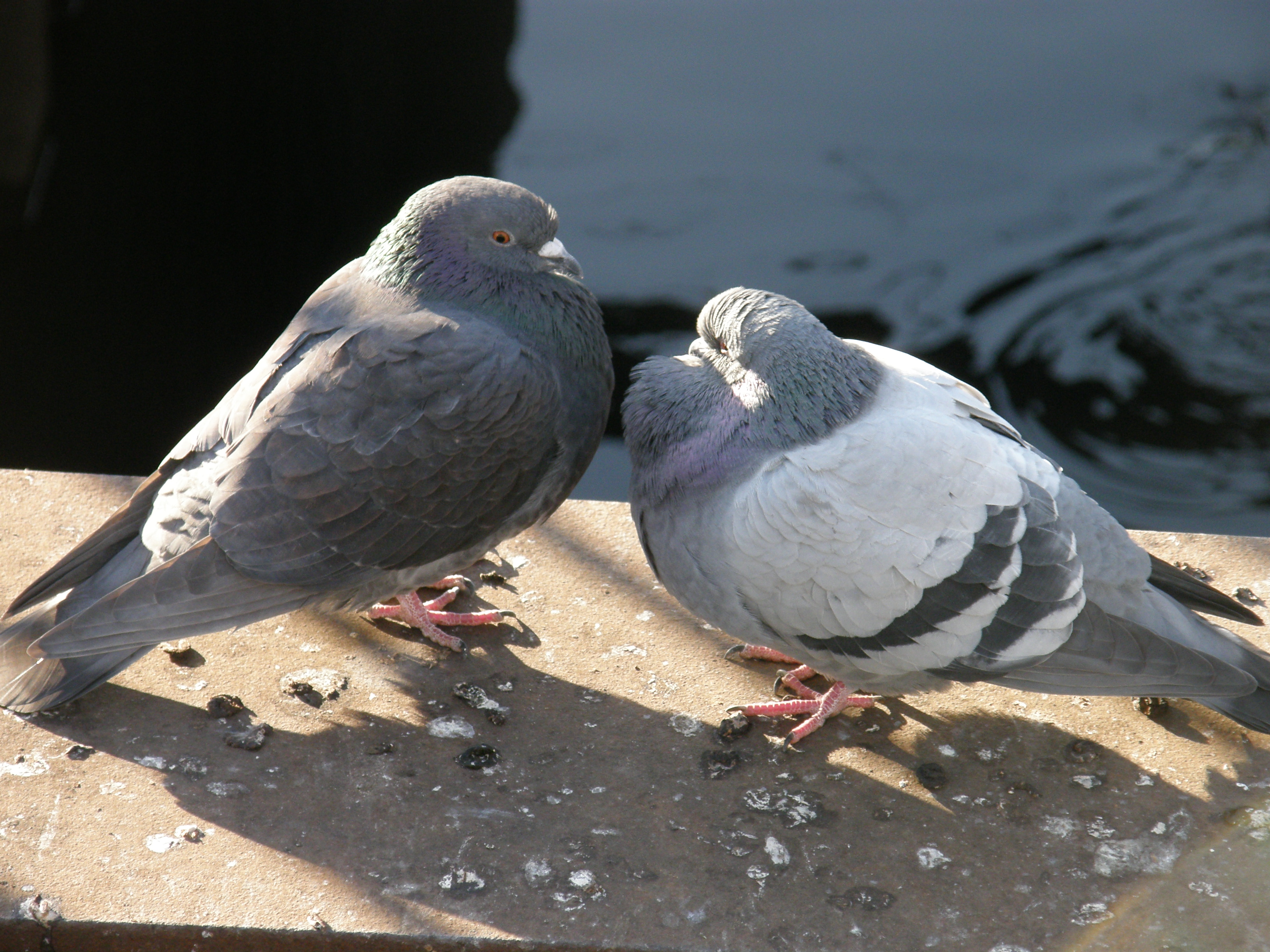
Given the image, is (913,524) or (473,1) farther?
(473,1)

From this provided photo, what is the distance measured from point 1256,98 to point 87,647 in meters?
9.38

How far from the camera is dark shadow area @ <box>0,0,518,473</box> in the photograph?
689cm

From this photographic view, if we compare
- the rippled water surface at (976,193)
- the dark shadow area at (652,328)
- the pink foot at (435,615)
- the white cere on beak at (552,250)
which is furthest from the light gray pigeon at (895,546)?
the dark shadow area at (652,328)

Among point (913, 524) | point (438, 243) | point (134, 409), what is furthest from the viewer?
point (134, 409)

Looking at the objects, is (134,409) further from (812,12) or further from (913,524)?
(812,12)

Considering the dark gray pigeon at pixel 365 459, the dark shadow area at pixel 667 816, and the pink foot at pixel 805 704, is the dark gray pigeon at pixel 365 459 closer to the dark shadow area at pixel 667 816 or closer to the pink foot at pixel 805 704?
the dark shadow area at pixel 667 816

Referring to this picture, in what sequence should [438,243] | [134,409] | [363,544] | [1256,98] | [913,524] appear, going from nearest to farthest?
[913,524]
[363,544]
[438,243]
[134,409]
[1256,98]

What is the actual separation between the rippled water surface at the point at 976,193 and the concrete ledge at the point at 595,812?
126 inches

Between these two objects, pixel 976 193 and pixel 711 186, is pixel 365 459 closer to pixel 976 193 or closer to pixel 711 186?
pixel 711 186

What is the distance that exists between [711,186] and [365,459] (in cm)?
556

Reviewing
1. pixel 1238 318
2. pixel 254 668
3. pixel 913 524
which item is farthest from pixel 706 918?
pixel 1238 318

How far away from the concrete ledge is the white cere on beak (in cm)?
120

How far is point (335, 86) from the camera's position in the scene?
901 centimetres

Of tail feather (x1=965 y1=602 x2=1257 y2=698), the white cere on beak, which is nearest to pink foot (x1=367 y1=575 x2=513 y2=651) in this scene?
the white cere on beak
